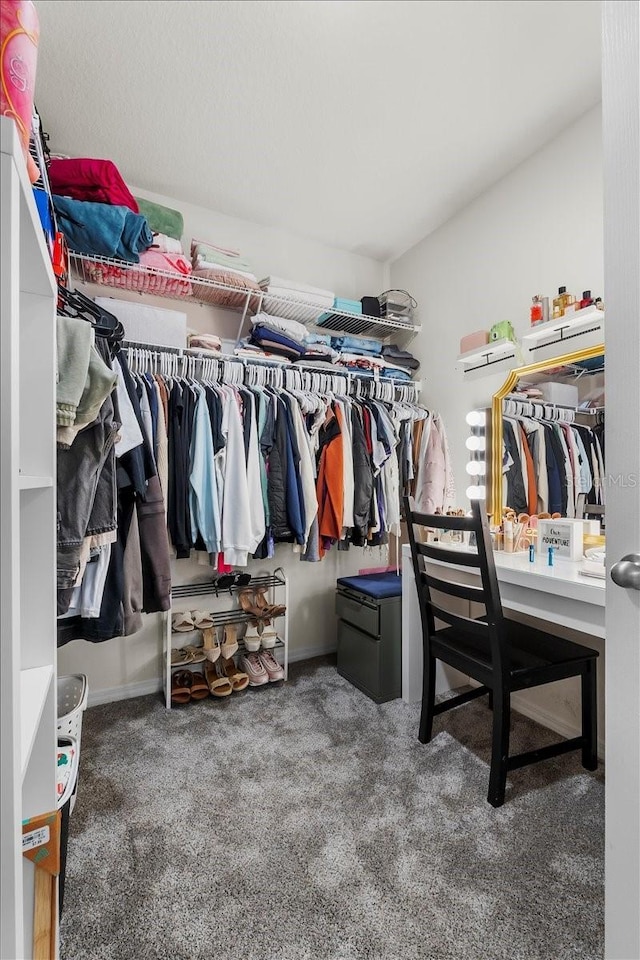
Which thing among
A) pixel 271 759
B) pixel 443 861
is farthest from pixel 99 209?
pixel 443 861

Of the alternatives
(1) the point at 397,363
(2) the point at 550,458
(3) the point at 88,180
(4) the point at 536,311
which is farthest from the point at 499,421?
(3) the point at 88,180

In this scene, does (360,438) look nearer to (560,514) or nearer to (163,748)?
(560,514)

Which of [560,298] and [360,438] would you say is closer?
[560,298]

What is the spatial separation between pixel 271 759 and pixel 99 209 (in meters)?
2.33

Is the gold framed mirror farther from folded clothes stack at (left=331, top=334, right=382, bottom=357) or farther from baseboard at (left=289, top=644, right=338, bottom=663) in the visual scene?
baseboard at (left=289, top=644, right=338, bottom=663)

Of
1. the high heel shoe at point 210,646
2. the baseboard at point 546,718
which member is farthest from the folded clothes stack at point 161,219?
the baseboard at point 546,718

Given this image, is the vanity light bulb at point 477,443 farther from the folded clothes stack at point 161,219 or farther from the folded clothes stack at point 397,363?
the folded clothes stack at point 161,219

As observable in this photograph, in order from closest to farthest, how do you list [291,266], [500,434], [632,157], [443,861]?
1. [632,157]
2. [443,861]
3. [500,434]
4. [291,266]

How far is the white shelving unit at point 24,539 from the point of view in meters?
0.51

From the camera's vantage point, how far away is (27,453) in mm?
863

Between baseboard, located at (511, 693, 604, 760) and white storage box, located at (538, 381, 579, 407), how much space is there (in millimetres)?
1397

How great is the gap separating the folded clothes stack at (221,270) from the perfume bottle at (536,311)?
138 centimetres

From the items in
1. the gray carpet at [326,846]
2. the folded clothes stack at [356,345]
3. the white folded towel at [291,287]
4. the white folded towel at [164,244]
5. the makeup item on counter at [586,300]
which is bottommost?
the gray carpet at [326,846]

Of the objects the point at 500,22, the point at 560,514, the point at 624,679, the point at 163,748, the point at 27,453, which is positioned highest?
the point at 500,22
